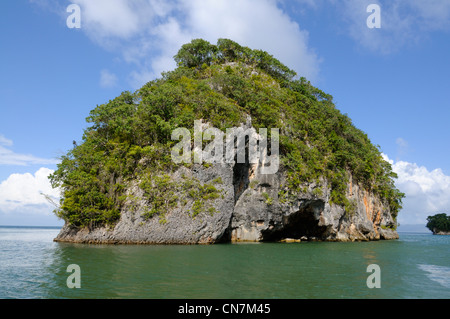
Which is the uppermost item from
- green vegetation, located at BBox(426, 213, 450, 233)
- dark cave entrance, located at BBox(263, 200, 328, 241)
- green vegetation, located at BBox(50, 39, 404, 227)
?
green vegetation, located at BBox(50, 39, 404, 227)

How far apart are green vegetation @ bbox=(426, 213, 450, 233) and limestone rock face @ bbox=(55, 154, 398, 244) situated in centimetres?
5502

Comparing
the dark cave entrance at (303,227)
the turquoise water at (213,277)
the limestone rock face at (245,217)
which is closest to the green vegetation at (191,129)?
the limestone rock face at (245,217)

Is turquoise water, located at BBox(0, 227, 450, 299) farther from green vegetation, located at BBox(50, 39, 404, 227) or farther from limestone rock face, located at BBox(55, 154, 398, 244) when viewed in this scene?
green vegetation, located at BBox(50, 39, 404, 227)

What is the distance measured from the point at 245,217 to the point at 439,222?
240 ft

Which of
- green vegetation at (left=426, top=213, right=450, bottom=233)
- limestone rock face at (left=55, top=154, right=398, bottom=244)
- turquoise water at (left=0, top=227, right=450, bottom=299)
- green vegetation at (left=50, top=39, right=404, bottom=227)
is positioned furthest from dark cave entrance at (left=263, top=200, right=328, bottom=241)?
green vegetation at (left=426, top=213, right=450, bottom=233)

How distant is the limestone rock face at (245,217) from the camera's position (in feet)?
78.5

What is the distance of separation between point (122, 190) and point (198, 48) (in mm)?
22742

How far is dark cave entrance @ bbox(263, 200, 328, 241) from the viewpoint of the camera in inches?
1179

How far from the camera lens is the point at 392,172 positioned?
4162 cm

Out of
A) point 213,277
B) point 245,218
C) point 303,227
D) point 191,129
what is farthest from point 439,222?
point 213,277

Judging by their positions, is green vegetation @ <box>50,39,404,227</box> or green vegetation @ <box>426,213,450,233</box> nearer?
green vegetation @ <box>50,39,404,227</box>

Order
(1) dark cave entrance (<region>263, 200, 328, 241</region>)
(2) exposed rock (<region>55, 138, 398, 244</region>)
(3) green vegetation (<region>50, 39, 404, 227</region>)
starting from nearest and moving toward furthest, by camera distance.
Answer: (2) exposed rock (<region>55, 138, 398, 244</region>) < (3) green vegetation (<region>50, 39, 404, 227</region>) < (1) dark cave entrance (<region>263, 200, 328, 241</region>)
